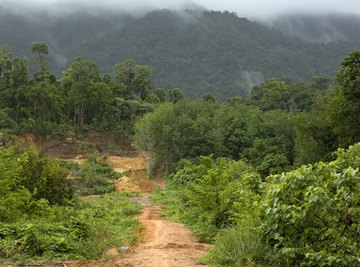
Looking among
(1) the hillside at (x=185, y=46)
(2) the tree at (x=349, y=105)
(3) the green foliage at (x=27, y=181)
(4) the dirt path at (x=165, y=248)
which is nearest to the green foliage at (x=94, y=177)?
(3) the green foliage at (x=27, y=181)

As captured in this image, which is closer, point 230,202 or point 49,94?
point 230,202

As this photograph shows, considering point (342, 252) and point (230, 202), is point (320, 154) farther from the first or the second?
point (342, 252)

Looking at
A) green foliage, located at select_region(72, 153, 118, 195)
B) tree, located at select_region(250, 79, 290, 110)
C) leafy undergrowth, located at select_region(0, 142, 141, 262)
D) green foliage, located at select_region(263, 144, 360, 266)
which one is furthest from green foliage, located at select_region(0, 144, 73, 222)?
tree, located at select_region(250, 79, 290, 110)

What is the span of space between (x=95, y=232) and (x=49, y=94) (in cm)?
4060

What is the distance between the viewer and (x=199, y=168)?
25.4 meters

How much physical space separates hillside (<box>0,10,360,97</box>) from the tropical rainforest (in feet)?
207

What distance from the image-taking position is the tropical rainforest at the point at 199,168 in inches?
260

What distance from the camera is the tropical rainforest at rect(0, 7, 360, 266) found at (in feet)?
21.7

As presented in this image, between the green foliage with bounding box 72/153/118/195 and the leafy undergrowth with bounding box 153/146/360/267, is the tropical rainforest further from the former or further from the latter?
the green foliage with bounding box 72/153/118/195

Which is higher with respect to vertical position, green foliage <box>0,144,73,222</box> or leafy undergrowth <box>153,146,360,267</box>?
leafy undergrowth <box>153,146,360,267</box>

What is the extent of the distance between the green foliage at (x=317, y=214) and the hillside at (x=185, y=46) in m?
110

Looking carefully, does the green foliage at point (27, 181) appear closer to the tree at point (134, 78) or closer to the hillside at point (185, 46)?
the tree at point (134, 78)

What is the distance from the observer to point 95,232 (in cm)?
1194

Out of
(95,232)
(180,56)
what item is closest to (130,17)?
(180,56)
